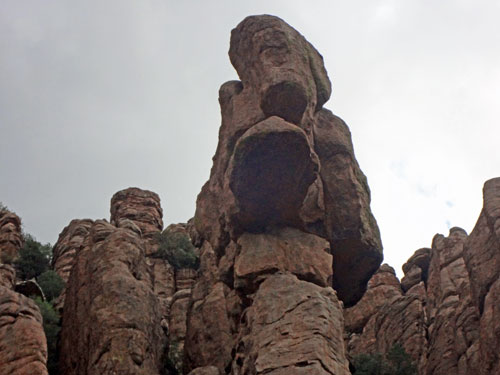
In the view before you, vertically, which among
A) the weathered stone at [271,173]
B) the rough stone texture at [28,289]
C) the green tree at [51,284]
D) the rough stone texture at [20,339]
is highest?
the green tree at [51,284]

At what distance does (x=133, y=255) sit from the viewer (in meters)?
35.8

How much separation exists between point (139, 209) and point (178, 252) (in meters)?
9.13

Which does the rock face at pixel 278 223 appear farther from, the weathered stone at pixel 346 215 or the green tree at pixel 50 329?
the green tree at pixel 50 329

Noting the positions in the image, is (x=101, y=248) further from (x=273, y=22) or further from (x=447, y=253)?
(x=447, y=253)

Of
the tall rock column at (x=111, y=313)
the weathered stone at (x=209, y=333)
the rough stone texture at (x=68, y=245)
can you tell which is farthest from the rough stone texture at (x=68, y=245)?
the weathered stone at (x=209, y=333)

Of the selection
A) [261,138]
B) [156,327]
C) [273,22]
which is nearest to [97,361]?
[156,327]

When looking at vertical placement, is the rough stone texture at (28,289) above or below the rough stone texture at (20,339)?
above

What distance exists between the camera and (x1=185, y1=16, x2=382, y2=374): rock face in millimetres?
27516

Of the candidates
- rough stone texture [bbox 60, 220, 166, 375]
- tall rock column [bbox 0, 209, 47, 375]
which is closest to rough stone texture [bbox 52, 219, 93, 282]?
rough stone texture [bbox 60, 220, 166, 375]

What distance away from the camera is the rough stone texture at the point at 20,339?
2441 centimetres

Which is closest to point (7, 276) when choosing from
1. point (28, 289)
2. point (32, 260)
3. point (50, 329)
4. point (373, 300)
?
point (28, 289)

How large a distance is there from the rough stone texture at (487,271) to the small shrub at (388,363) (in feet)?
22.8

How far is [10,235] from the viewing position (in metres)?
53.0

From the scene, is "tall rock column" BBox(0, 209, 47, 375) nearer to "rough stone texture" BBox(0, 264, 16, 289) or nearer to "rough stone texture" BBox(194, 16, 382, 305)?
"rough stone texture" BBox(0, 264, 16, 289)
